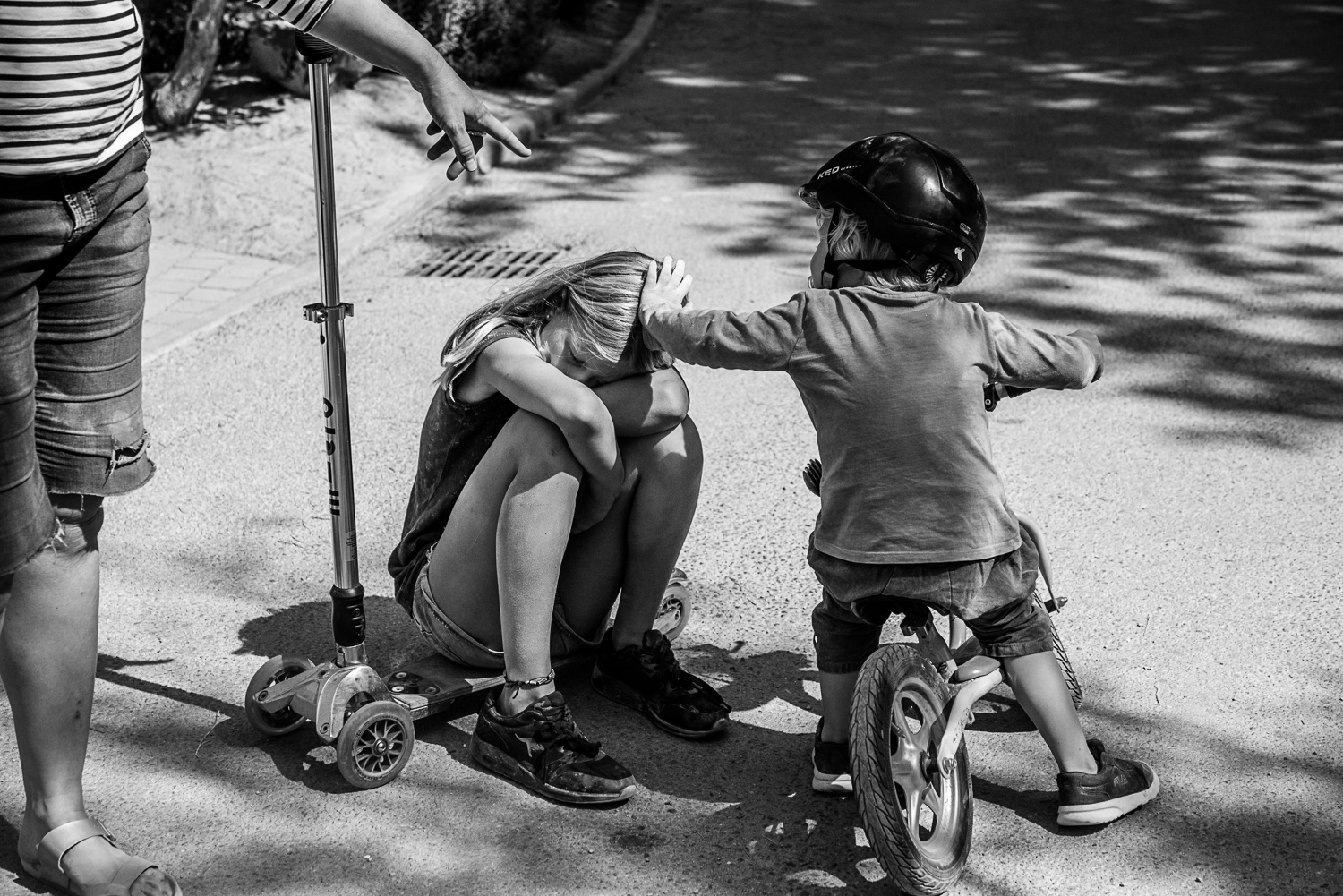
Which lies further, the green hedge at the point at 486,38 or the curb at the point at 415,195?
the green hedge at the point at 486,38

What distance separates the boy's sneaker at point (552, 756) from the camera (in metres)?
2.67

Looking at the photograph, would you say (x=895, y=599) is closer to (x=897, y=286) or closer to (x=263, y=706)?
(x=897, y=286)

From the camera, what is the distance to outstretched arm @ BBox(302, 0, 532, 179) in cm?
227

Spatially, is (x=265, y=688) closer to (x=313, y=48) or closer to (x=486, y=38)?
(x=313, y=48)

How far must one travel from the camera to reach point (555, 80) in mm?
8422

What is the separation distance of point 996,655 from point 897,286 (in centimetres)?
71

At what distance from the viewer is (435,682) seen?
2908 millimetres

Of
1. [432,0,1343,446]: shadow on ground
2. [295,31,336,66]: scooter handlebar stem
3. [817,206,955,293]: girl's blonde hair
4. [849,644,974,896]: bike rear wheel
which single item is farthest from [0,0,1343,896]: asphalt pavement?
[295,31,336,66]: scooter handlebar stem

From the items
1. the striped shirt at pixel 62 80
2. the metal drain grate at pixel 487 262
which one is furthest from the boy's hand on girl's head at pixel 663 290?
the metal drain grate at pixel 487 262

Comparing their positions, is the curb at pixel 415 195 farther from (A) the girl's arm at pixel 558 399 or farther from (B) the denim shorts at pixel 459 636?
(A) the girl's arm at pixel 558 399

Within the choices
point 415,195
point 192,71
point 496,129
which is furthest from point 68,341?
point 192,71

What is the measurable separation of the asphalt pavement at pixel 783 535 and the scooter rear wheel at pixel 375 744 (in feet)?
0.20

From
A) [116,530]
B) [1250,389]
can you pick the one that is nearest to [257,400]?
[116,530]

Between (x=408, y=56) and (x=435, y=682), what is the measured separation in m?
1.29
